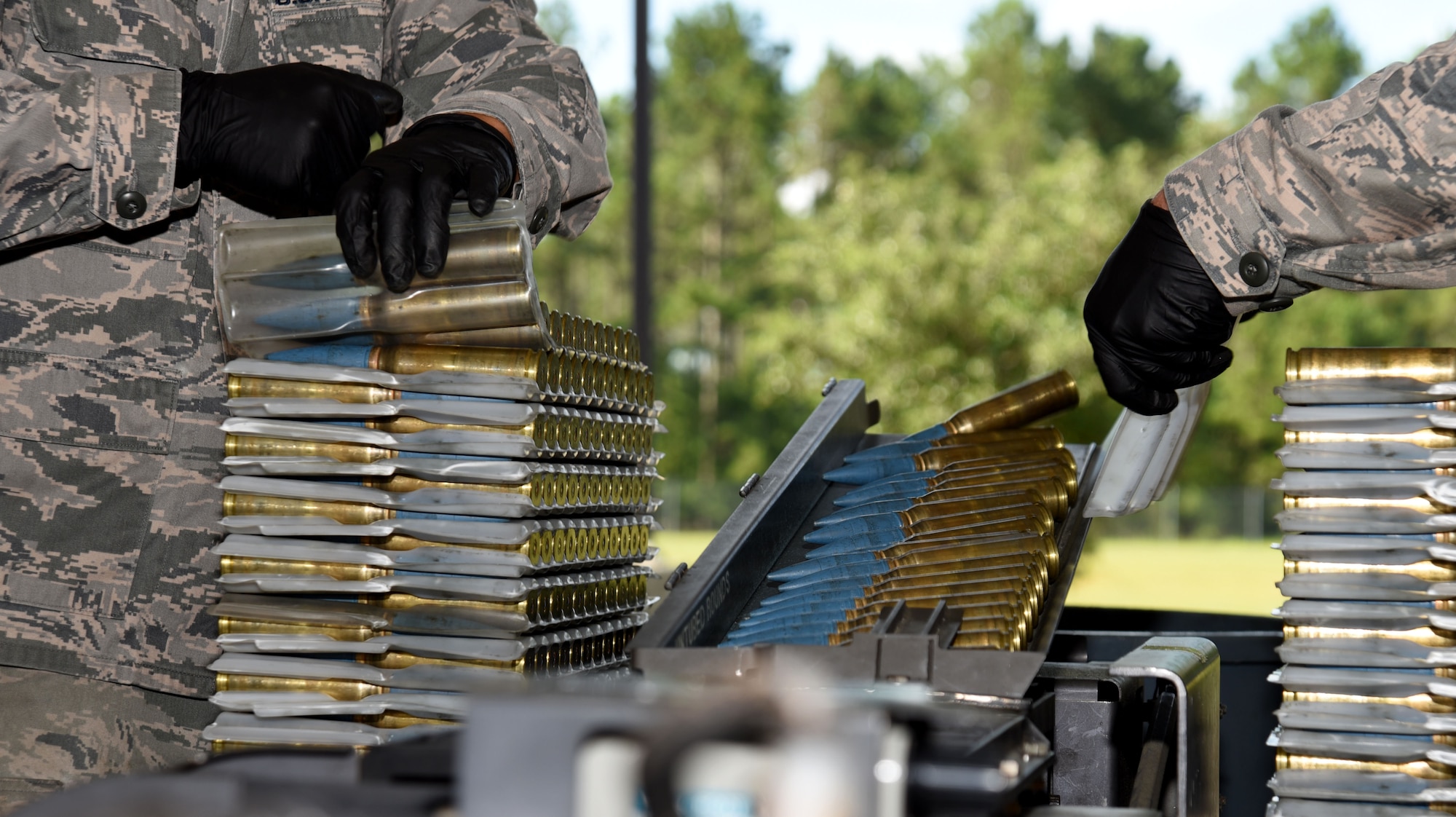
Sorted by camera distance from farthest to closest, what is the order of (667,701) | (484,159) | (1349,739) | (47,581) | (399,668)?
(47,581)
(484,159)
(399,668)
(1349,739)
(667,701)

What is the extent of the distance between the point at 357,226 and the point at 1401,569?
1.13 m

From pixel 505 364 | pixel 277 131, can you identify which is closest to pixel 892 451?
pixel 505 364

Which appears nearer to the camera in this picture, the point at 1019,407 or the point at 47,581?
the point at 47,581

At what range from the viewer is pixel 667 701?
2.56 ft

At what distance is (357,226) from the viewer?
140cm

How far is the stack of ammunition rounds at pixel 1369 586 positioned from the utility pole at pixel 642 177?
7246mm

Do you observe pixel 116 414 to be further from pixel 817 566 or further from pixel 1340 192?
pixel 1340 192

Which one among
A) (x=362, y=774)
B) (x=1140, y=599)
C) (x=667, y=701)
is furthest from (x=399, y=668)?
(x=1140, y=599)

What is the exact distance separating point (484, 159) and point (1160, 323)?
872mm

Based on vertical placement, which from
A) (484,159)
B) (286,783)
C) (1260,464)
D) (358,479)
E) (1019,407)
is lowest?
(286,783)

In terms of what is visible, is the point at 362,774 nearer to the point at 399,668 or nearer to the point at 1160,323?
the point at 399,668

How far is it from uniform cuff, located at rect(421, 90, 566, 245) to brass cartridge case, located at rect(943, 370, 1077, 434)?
2.13 feet

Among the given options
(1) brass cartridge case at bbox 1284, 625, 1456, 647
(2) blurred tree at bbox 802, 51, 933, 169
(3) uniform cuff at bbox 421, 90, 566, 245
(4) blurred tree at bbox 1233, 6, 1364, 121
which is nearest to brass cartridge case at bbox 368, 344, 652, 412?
(3) uniform cuff at bbox 421, 90, 566, 245

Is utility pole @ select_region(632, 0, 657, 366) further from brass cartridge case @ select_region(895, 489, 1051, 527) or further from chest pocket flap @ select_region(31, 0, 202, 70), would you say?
brass cartridge case @ select_region(895, 489, 1051, 527)
